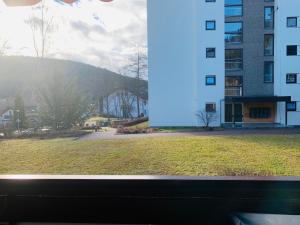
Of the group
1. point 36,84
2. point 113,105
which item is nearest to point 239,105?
point 36,84

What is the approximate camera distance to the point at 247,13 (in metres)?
22.2

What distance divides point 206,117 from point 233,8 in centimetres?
881

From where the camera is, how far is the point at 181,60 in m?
22.4

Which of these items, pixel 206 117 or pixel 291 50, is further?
pixel 291 50

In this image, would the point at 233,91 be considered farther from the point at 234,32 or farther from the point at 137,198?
the point at 137,198

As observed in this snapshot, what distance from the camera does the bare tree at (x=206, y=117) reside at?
21469 mm

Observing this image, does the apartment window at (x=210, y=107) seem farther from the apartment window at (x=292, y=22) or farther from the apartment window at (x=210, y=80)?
the apartment window at (x=292, y=22)

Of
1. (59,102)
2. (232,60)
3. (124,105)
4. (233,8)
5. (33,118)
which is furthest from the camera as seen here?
(124,105)

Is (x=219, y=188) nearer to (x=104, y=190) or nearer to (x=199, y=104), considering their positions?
(x=104, y=190)

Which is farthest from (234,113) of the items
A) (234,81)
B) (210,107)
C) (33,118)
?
(33,118)

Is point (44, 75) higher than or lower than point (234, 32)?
lower

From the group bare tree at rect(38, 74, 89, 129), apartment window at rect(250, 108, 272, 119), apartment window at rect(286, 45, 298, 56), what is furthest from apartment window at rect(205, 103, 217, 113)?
bare tree at rect(38, 74, 89, 129)

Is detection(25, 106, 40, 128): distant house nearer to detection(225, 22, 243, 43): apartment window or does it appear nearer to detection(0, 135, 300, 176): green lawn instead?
detection(0, 135, 300, 176): green lawn

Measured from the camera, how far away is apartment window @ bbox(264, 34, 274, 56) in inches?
893
